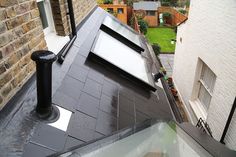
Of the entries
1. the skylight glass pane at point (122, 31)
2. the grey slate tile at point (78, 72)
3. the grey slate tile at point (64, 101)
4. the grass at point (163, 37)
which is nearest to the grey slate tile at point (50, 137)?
the grey slate tile at point (64, 101)

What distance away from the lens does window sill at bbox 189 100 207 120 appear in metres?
6.53

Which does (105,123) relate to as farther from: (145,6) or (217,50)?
(145,6)

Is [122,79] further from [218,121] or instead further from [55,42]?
[218,121]

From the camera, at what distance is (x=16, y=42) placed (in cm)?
196

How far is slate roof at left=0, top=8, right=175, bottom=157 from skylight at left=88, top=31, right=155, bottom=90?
0.60ft

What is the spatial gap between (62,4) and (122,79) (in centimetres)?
156

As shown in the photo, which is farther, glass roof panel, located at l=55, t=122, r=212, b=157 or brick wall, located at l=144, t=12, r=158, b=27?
brick wall, located at l=144, t=12, r=158, b=27

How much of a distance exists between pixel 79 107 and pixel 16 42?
90cm

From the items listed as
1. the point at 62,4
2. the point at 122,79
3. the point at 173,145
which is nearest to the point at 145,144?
the point at 173,145

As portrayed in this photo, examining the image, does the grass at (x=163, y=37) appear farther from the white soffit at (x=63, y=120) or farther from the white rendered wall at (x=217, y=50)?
the white soffit at (x=63, y=120)

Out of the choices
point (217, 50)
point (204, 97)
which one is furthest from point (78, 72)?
point (204, 97)

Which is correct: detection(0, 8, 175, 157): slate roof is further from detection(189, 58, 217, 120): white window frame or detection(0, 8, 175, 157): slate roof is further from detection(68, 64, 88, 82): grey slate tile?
detection(189, 58, 217, 120): white window frame

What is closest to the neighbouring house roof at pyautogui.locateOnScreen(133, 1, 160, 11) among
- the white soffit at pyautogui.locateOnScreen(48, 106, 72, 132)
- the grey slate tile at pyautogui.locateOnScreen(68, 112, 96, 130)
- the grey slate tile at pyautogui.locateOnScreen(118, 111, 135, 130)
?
the grey slate tile at pyautogui.locateOnScreen(118, 111, 135, 130)

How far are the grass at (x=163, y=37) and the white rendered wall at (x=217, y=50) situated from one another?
42.1 ft
